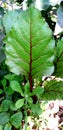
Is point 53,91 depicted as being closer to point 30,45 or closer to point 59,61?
point 59,61

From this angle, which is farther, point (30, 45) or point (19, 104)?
point (19, 104)

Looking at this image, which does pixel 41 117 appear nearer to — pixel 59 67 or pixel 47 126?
pixel 47 126

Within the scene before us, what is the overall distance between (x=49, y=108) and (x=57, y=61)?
39 cm

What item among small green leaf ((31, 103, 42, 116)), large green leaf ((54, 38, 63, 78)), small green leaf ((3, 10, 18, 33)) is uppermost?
small green leaf ((3, 10, 18, 33))

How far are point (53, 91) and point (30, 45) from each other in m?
0.28

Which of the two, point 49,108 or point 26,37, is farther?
point 49,108

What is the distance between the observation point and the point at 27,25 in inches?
34.8

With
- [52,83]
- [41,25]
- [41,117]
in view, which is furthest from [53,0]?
[41,117]

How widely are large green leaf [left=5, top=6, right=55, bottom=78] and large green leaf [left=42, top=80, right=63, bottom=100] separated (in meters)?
0.09

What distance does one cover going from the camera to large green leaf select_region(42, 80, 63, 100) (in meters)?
1.11

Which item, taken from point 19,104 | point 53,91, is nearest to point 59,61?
point 53,91

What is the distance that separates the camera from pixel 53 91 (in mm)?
1139

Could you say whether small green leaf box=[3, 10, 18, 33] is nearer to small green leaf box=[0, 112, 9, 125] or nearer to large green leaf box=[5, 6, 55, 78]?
large green leaf box=[5, 6, 55, 78]

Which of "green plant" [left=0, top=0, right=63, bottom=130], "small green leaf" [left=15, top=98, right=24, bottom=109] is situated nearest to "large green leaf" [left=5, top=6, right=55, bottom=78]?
"green plant" [left=0, top=0, right=63, bottom=130]
